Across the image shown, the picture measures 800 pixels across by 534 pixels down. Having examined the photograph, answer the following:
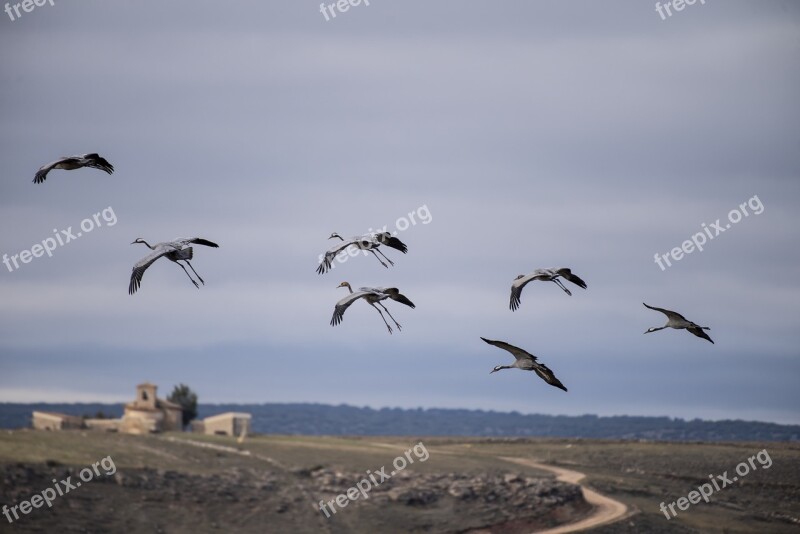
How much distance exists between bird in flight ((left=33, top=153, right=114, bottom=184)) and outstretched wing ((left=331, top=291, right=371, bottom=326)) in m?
8.60

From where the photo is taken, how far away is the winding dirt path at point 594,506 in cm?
11062

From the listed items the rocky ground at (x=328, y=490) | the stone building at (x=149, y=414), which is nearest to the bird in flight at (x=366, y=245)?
the rocky ground at (x=328, y=490)

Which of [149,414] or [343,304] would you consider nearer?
[343,304]

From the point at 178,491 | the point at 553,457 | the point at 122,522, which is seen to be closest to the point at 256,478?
the point at 178,491

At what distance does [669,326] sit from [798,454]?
299ft

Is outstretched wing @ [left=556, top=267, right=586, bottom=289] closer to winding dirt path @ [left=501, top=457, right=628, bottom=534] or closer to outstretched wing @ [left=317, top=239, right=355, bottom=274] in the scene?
outstretched wing @ [left=317, top=239, right=355, bottom=274]

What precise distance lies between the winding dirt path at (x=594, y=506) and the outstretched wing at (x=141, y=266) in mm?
60560

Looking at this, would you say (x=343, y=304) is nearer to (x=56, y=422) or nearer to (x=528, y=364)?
(x=528, y=364)

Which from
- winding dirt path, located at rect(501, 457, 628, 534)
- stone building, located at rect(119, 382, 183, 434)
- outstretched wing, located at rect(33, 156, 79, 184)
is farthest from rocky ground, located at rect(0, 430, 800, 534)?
outstretched wing, located at rect(33, 156, 79, 184)

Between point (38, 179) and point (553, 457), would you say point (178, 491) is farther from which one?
point (38, 179)

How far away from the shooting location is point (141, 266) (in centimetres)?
5191

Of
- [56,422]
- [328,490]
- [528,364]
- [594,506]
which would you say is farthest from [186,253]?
[56,422]

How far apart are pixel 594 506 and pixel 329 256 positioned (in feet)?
217

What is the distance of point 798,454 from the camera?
144 metres
